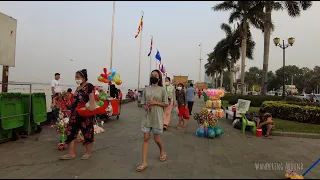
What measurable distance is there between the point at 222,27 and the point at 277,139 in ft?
91.5

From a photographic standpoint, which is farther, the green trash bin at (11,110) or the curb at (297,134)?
the curb at (297,134)

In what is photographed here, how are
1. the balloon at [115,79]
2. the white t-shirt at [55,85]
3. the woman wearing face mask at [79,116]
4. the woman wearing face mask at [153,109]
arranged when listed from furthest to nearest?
the balloon at [115,79]
the white t-shirt at [55,85]
the woman wearing face mask at [79,116]
the woman wearing face mask at [153,109]

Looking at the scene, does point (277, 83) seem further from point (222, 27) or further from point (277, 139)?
point (277, 139)

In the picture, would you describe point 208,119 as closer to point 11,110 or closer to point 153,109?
point 153,109

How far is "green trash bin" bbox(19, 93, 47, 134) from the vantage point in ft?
21.4

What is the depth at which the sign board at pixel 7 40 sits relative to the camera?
6969mm

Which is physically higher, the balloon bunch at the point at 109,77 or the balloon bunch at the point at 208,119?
the balloon bunch at the point at 109,77

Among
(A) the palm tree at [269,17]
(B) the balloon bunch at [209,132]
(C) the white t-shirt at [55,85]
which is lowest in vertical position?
(B) the balloon bunch at [209,132]

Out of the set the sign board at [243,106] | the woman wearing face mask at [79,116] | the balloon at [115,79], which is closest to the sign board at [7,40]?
the balloon at [115,79]

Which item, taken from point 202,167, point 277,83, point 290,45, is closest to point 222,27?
point 290,45

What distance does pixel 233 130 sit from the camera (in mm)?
8492

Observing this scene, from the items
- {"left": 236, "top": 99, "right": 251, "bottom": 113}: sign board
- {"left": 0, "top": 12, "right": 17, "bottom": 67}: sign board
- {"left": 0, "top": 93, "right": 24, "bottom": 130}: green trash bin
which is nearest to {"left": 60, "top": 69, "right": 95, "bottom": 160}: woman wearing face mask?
{"left": 0, "top": 93, "right": 24, "bottom": 130}: green trash bin

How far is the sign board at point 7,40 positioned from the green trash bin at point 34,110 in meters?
1.45

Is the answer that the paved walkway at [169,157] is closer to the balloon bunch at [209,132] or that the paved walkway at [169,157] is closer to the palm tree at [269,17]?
the balloon bunch at [209,132]
